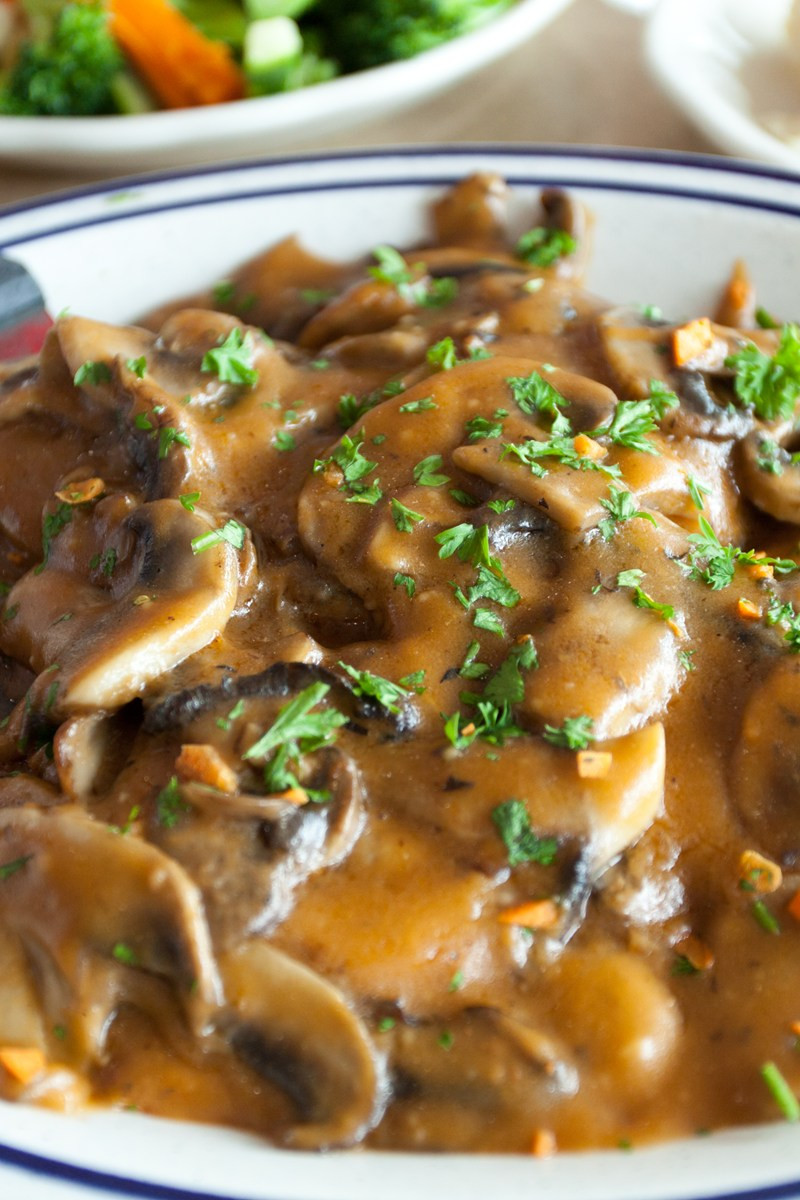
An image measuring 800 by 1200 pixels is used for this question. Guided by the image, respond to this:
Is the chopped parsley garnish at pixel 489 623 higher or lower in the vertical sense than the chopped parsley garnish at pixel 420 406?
→ lower

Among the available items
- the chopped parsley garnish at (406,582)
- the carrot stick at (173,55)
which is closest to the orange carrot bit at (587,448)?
the chopped parsley garnish at (406,582)

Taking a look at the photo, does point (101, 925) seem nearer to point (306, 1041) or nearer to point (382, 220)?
point (306, 1041)

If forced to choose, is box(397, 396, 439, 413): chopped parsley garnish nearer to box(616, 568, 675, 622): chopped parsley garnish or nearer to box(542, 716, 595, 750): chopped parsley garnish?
box(616, 568, 675, 622): chopped parsley garnish

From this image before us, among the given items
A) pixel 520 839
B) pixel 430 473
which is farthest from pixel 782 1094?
pixel 430 473

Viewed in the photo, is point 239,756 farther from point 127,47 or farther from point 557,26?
point 557,26

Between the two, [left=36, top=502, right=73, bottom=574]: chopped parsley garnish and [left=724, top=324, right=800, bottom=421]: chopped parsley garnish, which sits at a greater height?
[left=724, top=324, right=800, bottom=421]: chopped parsley garnish

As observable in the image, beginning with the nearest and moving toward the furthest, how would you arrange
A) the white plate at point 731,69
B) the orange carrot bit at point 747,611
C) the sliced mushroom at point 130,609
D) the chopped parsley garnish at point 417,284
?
the sliced mushroom at point 130,609, the orange carrot bit at point 747,611, the chopped parsley garnish at point 417,284, the white plate at point 731,69

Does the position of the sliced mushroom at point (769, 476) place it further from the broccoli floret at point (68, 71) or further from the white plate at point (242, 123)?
the broccoli floret at point (68, 71)

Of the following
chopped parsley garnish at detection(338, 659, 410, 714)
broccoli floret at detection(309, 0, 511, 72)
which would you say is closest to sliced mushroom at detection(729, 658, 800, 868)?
chopped parsley garnish at detection(338, 659, 410, 714)
